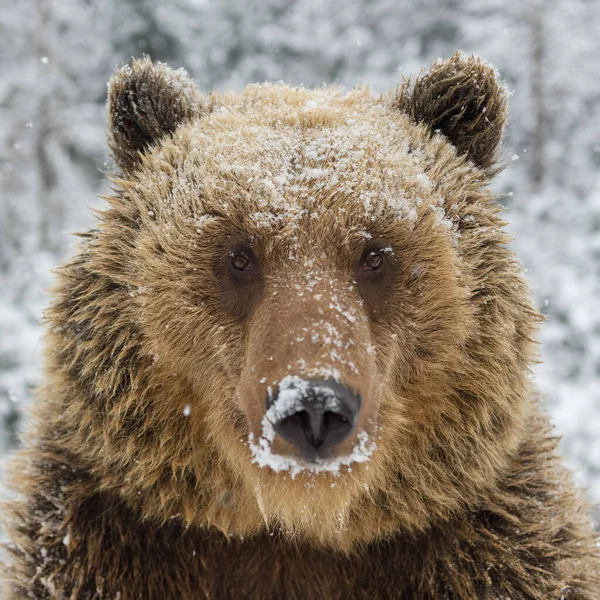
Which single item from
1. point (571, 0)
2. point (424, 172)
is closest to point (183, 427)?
point (424, 172)

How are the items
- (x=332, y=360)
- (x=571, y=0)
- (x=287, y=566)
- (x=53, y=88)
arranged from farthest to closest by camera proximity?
(x=571, y=0) → (x=53, y=88) → (x=287, y=566) → (x=332, y=360)

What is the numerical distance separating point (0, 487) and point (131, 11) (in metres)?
10.7

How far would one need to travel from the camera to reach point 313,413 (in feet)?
7.02

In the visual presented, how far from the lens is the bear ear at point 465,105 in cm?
296

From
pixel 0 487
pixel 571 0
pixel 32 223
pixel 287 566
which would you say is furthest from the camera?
pixel 571 0

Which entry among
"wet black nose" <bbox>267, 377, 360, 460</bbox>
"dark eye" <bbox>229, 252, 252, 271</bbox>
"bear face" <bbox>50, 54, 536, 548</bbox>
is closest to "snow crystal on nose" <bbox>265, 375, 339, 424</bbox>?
"wet black nose" <bbox>267, 377, 360, 460</bbox>

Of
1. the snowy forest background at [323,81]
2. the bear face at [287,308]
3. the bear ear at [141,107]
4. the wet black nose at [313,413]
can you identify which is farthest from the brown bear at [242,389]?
the snowy forest background at [323,81]

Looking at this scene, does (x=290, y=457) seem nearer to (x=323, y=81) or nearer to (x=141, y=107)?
(x=141, y=107)

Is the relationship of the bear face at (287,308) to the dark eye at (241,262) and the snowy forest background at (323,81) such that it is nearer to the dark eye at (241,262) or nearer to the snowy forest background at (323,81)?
the dark eye at (241,262)

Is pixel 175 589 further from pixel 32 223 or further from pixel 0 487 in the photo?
pixel 32 223

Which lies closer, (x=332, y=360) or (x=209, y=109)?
(x=332, y=360)

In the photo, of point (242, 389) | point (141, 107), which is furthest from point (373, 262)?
point (141, 107)

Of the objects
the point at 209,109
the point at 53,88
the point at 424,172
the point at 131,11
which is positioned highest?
the point at 131,11

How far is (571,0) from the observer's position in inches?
558
